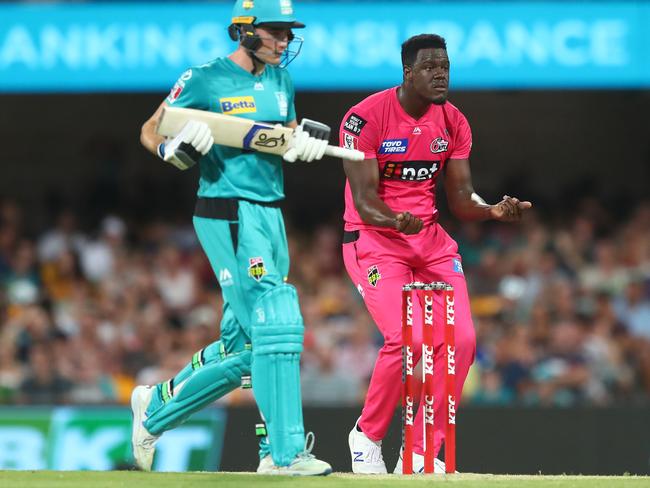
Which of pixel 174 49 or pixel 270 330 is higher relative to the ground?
pixel 174 49

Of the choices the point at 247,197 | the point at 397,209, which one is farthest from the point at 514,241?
the point at 247,197

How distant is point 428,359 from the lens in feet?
20.2

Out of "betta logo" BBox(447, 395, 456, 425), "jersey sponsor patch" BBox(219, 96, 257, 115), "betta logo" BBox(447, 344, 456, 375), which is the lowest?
"betta logo" BBox(447, 395, 456, 425)

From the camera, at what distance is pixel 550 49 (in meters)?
11.6

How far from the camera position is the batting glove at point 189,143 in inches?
218

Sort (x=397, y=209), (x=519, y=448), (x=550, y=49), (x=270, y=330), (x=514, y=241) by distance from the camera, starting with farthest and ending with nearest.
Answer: (x=514, y=241) → (x=550, y=49) → (x=519, y=448) → (x=397, y=209) → (x=270, y=330)

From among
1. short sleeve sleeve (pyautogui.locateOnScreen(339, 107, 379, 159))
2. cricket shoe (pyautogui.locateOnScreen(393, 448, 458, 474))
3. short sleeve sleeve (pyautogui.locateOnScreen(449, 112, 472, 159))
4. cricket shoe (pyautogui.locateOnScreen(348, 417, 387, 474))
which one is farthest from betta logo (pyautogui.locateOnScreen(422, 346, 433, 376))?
short sleeve sleeve (pyautogui.locateOnScreen(449, 112, 472, 159))

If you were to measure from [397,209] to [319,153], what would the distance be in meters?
1.01

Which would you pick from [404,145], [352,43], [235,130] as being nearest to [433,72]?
[404,145]

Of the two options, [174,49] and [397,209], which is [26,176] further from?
[397,209]

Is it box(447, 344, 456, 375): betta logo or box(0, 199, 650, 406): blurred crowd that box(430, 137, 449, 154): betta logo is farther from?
box(0, 199, 650, 406): blurred crowd

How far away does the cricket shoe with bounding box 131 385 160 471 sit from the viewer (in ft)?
21.2

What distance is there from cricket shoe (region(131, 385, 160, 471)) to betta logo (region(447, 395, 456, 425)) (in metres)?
1.48

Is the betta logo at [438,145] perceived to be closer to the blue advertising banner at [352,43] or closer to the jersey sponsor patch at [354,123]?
the jersey sponsor patch at [354,123]
